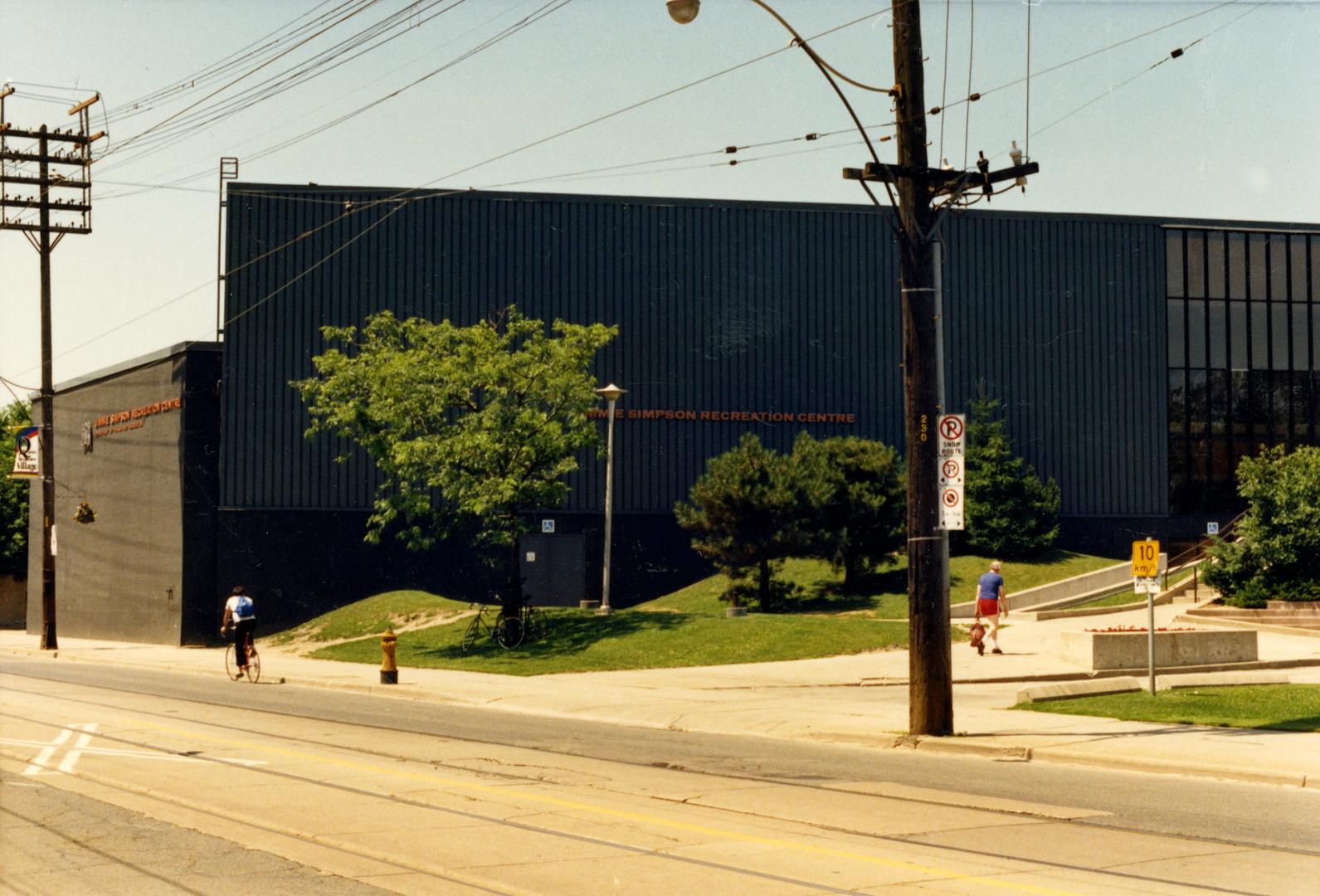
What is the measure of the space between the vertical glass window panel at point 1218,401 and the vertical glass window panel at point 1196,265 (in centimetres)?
329

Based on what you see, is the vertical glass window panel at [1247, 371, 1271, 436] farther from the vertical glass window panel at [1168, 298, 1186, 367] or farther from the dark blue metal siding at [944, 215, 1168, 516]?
the dark blue metal siding at [944, 215, 1168, 516]

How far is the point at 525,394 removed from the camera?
33.8 m

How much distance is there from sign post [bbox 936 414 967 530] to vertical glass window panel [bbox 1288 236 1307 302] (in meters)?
44.9

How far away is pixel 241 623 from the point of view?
2820 centimetres

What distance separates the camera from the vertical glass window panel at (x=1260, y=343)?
5538cm

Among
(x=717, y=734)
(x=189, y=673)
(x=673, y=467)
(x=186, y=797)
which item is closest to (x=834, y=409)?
(x=673, y=467)

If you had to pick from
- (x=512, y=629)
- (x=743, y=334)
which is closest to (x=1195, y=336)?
(x=743, y=334)

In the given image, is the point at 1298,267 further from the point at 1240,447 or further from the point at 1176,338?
the point at 1240,447

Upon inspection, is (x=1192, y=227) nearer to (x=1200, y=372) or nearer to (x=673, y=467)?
(x=1200, y=372)

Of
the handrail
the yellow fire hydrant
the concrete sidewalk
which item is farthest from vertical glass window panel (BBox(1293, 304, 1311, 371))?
the yellow fire hydrant

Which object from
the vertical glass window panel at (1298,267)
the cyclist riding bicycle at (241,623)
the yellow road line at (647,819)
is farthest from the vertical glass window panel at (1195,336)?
the yellow road line at (647,819)

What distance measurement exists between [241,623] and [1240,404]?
41749 millimetres

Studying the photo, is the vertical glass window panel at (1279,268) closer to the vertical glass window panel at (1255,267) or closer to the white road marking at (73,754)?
the vertical glass window panel at (1255,267)

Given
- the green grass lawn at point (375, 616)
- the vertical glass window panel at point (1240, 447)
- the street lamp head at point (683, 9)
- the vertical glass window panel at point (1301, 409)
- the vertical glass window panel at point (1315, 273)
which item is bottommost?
the green grass lawn at point (375, 616)
